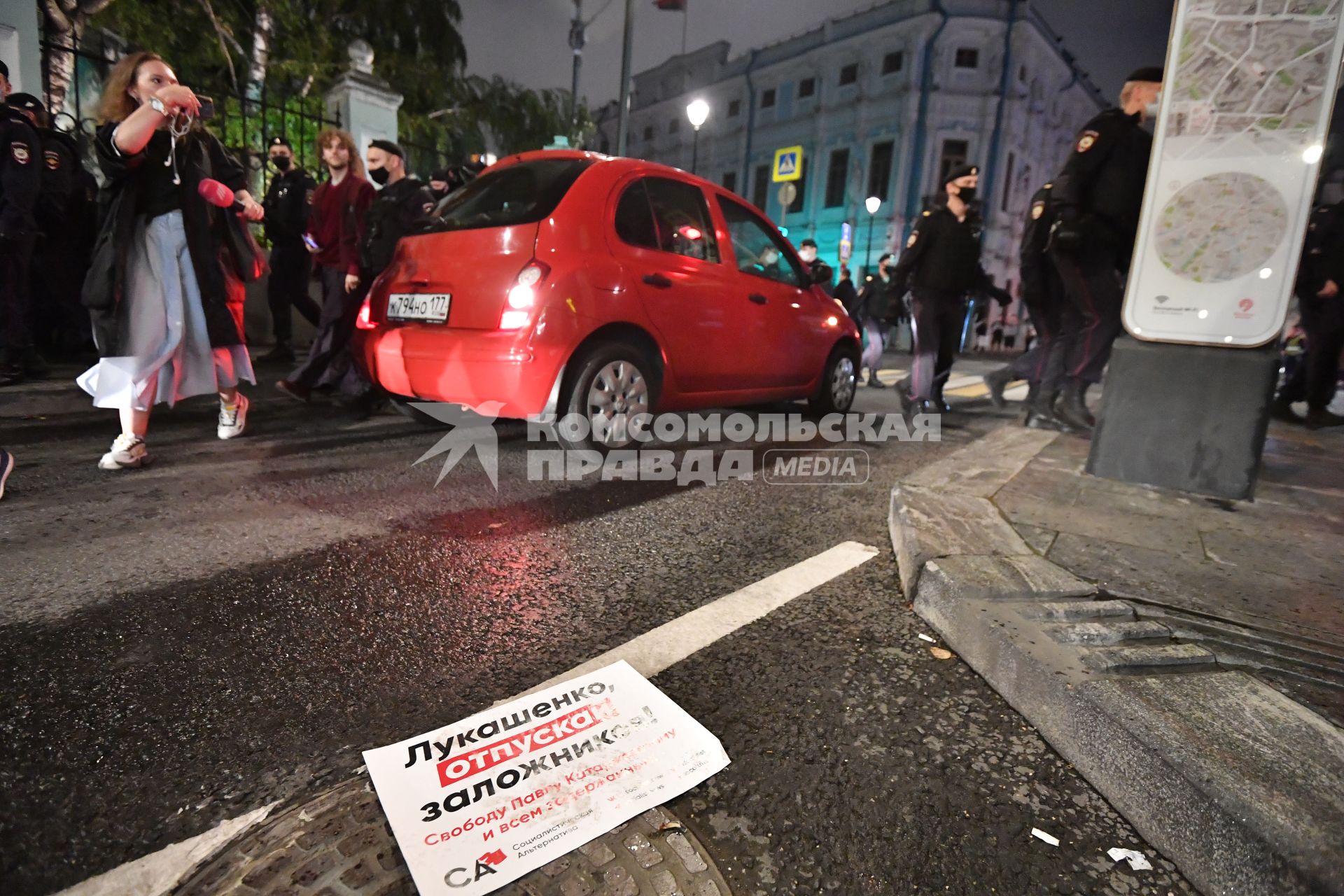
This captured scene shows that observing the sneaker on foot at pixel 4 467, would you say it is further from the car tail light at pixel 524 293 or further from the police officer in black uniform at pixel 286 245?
the police officer in black uniform at pixel 286 245

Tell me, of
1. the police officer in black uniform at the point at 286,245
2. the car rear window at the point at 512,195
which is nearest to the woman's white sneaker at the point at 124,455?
the car rear window at the point at 512,195

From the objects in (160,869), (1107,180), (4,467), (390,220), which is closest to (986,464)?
(1107,180)

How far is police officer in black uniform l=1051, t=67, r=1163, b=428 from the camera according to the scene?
14.4 feet

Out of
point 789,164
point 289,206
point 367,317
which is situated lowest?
point 367,317

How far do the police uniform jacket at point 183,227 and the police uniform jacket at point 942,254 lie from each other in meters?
4.45

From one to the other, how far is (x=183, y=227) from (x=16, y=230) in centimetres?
254

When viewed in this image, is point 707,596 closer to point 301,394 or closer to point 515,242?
point 515,242

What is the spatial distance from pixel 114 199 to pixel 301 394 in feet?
6.53

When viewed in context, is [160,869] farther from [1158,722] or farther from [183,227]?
[183,227]

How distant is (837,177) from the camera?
1479 inches

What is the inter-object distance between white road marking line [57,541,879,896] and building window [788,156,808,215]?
39074 millimetres

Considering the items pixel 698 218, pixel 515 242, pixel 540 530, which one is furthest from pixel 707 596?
pixel 698 218

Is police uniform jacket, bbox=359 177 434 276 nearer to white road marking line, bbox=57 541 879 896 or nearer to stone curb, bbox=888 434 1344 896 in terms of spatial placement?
white road marking line, bbox=57 541 879 896

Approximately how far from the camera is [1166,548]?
8.64ft
